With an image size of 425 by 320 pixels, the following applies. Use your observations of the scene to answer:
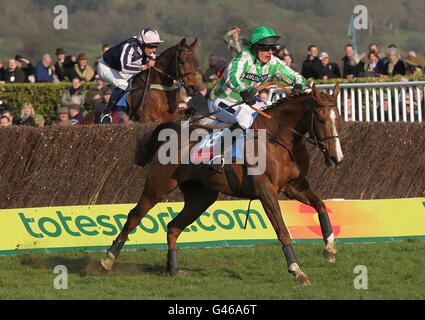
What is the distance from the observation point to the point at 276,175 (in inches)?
376

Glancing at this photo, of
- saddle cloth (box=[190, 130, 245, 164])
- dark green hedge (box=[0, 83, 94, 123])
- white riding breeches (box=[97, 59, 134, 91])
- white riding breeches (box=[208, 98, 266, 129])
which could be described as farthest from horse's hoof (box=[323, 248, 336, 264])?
dark green hedge (box=[0, 83, 94, 123])

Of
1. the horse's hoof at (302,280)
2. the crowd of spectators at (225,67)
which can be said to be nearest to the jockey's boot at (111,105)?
the crowd of spectators at (225,67)

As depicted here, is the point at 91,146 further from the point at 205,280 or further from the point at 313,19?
the point at 313,19

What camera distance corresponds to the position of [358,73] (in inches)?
722

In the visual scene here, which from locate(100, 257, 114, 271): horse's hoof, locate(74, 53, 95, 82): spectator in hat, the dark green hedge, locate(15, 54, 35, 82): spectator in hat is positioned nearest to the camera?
locate(100, 257, 114, 271): horse's hoof

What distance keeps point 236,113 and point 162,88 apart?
3759 mm

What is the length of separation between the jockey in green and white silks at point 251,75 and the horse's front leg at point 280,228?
Result: 0.70 meters

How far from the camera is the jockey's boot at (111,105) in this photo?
1391cm

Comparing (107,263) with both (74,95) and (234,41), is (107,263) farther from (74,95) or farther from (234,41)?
(74,95)

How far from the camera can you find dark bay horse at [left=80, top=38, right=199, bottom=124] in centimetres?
1338

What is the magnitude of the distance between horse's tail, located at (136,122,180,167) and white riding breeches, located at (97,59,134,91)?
3528 mm

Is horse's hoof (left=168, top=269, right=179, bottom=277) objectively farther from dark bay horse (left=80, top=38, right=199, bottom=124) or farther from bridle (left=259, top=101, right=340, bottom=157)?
dark bay horse (left=80, top=38, right=199, bottom=124)

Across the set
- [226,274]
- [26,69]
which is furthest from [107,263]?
[26,69]
